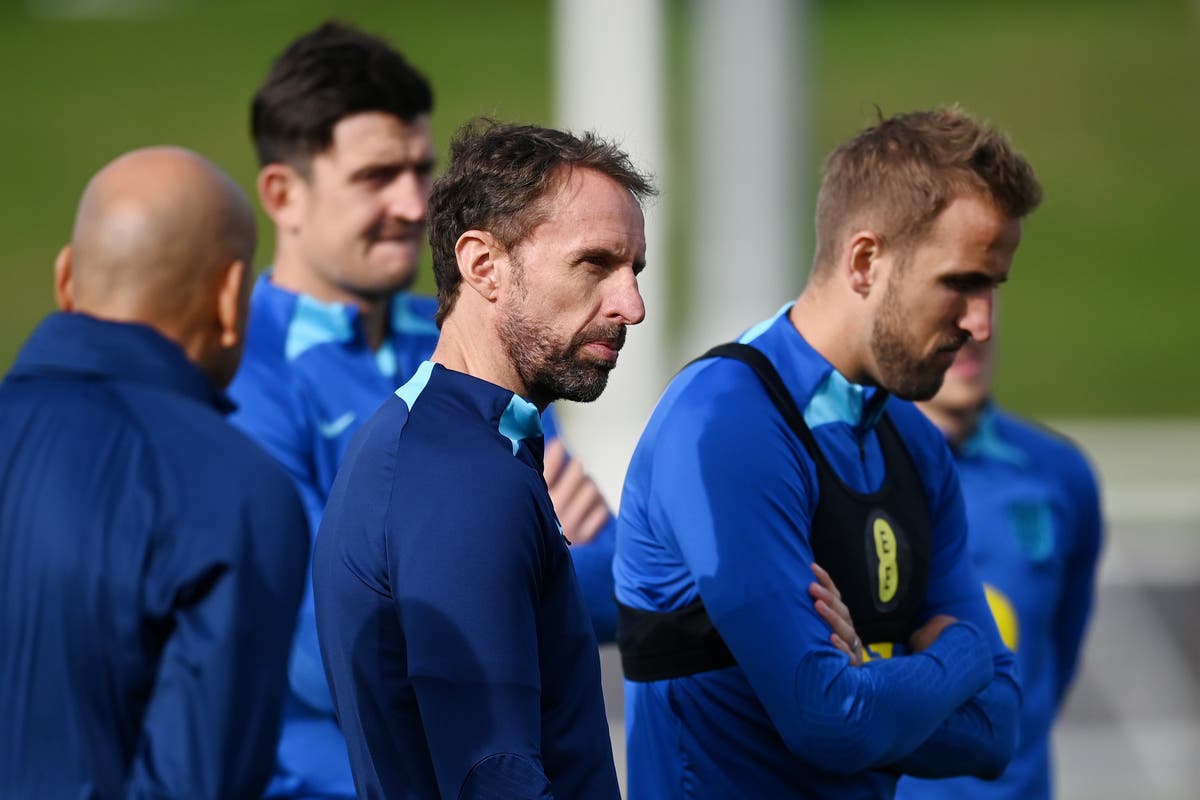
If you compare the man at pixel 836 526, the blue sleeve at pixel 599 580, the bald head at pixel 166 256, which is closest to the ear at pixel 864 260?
the man at pixel 836 526

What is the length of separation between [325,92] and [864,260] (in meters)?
1.50

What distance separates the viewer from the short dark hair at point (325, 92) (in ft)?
12.7

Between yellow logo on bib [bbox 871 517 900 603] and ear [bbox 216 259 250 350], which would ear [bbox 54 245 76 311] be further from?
yellow logo on bib [bbox 871 517 900 603]

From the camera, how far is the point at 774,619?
2609mm

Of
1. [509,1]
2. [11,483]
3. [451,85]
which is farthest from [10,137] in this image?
[11,483]

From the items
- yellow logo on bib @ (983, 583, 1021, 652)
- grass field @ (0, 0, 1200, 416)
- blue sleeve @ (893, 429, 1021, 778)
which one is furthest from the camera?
grass field @ (0, 0, 1200, 416)

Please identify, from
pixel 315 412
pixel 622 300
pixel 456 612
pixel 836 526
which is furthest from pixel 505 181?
pixel 315 412

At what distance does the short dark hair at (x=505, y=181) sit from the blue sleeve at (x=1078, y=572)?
251cm

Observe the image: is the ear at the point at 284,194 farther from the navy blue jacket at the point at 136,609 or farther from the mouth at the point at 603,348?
the mouth at the point at 603,348

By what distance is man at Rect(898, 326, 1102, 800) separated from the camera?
4.19 m

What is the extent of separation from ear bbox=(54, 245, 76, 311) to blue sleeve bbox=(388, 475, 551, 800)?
987 mm

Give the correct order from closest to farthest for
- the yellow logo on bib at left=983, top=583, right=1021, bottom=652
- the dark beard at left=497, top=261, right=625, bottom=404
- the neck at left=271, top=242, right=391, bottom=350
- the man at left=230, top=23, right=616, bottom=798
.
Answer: the dark beard at left=497, top=261, right=625, bottom=404 → the man at left=230, top=23, right=616, bottom=798 → the neck at left=271, top=242, right=391, bottom=350 → the yellow logo on bib at left=983, top=583, right=1021, bottom=652

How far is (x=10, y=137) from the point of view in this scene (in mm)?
35312

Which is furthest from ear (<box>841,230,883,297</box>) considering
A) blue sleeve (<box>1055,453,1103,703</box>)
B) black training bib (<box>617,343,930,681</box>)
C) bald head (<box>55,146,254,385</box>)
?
blue sleeve (<box>1055,453,1103,703</box>)
